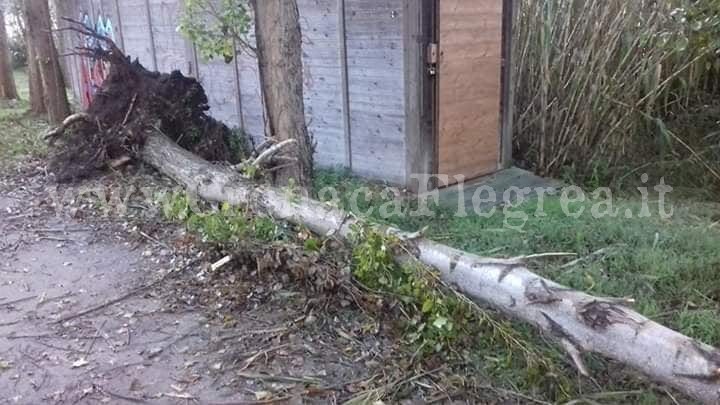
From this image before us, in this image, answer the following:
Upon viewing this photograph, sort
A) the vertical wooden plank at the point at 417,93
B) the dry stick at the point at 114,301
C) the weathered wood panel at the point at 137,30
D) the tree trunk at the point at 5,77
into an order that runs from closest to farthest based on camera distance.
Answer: the dry stick at the point at 114,301 → the vertical wooden plank at the point at 417,93 → the weathered wood panel at the point at 137,30 → the tree trunk at the point at 5,77

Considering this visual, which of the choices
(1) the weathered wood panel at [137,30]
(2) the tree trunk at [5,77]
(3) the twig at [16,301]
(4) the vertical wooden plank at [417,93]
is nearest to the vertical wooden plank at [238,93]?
(1) the weathered wood panel at [137,30]

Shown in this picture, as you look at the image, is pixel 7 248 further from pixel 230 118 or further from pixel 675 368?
pixel 675 368

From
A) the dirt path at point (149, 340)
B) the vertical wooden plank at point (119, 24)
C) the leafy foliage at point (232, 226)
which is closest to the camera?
the dirt path at point (149, 340)

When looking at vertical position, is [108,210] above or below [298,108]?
below

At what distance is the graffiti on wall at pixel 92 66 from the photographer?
7.90 meters

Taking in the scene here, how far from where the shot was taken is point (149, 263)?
359 centimetres

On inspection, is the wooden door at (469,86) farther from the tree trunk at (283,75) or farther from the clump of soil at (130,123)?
the clump of soil at (130,123)

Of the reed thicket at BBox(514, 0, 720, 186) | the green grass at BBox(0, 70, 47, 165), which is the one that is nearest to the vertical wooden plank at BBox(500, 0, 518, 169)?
the reed thicket at BBox(514, 0, 720, 186)

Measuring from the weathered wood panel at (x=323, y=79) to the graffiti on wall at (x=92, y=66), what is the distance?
3596 millimetres

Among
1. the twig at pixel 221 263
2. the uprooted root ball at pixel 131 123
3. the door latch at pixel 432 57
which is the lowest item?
the twig at pixel 221 263

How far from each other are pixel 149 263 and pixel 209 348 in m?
1.09

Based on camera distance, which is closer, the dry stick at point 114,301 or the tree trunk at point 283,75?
the dry stick at point 114,301

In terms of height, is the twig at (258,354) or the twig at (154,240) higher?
the twig at (154,240)

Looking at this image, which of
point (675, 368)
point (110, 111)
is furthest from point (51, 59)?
point (675, 368)
